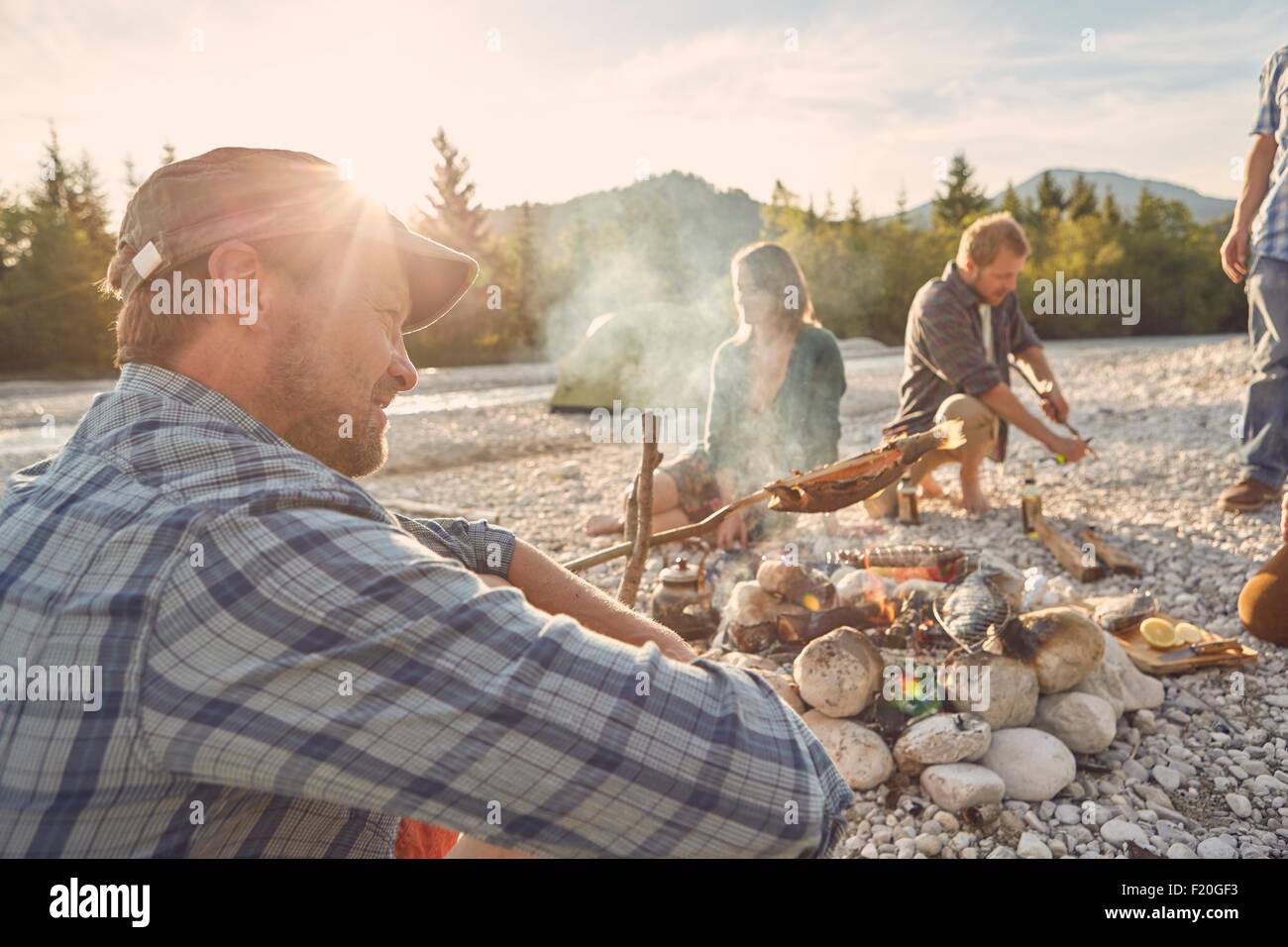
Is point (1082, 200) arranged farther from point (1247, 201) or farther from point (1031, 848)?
point (1031, 848)

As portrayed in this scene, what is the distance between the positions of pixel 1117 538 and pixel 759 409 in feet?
8.09

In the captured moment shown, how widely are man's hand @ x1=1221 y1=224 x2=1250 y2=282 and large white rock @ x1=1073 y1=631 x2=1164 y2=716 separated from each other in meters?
3.38

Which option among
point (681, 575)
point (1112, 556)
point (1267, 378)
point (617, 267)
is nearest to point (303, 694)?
point (681, 575)

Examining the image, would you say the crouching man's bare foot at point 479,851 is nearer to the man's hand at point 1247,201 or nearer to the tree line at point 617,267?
the man's hand at point 1247,201

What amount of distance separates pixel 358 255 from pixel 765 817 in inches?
46.9

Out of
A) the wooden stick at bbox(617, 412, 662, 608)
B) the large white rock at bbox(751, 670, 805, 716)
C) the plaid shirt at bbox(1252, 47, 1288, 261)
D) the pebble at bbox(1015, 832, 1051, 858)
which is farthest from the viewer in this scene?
the plaid shirt at bbox(1252, 47, 1288, 261)

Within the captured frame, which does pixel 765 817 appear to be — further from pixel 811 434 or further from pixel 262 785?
pixel 811 434

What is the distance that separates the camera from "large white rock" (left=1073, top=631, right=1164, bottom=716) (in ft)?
10.4

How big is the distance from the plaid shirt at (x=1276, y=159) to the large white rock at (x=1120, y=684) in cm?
310

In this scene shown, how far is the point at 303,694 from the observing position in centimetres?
99

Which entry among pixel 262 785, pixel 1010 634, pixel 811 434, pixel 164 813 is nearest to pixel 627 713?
pixel 262 785

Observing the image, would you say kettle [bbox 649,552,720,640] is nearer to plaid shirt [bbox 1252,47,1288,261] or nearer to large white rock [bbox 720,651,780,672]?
large white rock [bbox 720,651,780,672]

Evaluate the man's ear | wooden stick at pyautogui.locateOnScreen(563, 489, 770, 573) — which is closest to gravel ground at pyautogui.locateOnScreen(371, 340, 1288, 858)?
wooden stick at pyautogui.locateOnScreen(563, 489, 770, 573)

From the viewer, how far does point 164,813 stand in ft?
3.49
